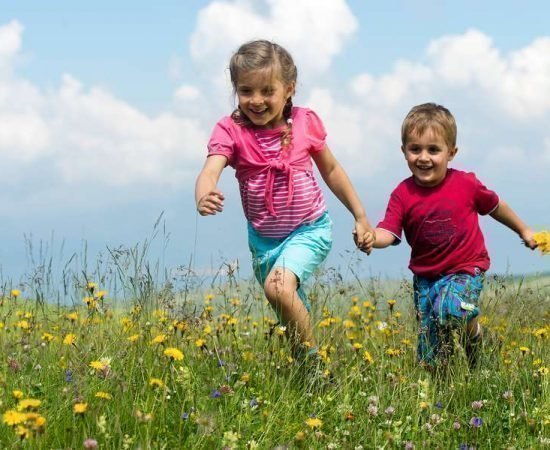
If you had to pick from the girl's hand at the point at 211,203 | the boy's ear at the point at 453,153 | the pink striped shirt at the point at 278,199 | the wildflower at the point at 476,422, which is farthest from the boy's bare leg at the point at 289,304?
the boy's ear at the point at 453,153

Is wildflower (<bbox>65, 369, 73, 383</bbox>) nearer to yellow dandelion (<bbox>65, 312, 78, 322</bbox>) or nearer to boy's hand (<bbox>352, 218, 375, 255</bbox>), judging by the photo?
yellow dandelion (<bbox>65, 312, 78, 322</bbox>)

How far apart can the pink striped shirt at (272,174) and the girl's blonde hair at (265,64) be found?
5cm

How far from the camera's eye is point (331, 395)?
14.9 feet

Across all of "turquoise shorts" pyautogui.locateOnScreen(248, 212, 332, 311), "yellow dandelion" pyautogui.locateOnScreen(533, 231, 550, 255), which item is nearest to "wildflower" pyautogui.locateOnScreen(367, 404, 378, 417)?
"turquoise shorts" pyautogui.locateOnScreen(248, 212, 332, 311)

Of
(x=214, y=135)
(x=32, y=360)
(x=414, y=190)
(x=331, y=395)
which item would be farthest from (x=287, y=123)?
(x=32, y=360)

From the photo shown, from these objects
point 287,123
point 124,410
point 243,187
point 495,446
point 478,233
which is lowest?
point 495,446

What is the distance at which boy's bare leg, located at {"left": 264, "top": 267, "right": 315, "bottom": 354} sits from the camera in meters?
4.75

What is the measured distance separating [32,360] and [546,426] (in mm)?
2649

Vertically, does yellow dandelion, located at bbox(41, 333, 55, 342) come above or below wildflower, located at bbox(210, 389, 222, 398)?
above

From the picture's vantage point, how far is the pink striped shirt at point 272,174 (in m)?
5.08

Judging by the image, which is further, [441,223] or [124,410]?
[441,223]

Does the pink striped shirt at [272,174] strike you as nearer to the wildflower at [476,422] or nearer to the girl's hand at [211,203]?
the girl's hand at [211,203]

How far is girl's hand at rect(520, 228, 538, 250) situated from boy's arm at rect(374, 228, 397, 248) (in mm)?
929

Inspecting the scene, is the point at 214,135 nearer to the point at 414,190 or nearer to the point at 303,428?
the point at 414,190
